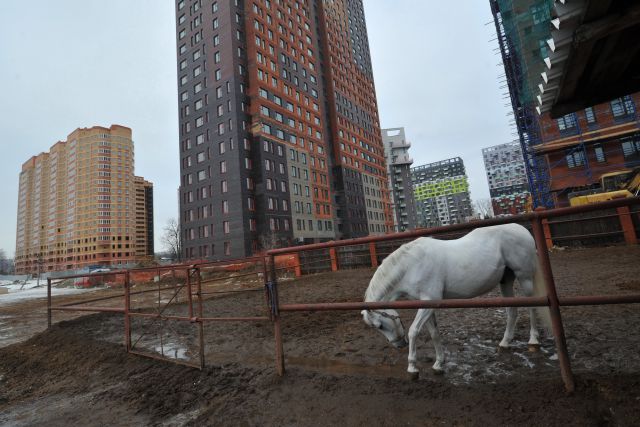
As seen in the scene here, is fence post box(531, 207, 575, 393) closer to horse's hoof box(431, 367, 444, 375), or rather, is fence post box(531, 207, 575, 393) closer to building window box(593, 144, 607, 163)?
horse's hoof box(431, 367, 444, 375)

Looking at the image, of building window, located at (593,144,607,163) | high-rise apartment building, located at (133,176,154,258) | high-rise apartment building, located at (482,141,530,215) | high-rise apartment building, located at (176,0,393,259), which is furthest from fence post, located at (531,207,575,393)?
high-rise apartment building, located at (133,176,154,258)

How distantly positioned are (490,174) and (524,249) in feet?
567

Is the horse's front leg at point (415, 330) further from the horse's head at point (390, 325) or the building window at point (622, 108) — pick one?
the building window at point (622, 108)

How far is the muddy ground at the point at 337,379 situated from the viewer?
2732 millimetres

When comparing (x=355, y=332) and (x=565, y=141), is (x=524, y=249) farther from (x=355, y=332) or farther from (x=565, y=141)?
(x=565, y=141)

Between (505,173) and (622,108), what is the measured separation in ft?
447

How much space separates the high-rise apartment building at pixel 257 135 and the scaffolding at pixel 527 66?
31627mm

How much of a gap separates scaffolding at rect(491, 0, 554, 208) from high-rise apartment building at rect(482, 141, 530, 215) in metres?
103

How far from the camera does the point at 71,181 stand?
122 m

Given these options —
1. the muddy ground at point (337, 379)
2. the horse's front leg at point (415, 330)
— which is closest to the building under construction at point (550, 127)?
the muddy ground at point (337, 379)

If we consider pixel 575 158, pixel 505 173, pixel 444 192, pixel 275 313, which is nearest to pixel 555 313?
pixel 275 313

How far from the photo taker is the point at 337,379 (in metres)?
3.78

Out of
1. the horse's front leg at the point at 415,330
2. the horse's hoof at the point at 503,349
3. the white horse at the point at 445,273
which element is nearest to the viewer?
the horse's front leg at the point at 415,330

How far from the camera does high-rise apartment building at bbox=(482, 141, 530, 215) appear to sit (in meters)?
132
